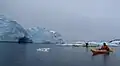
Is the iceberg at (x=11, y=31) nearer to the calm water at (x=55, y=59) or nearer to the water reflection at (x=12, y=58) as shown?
the water reflection at (x=12, y=58)

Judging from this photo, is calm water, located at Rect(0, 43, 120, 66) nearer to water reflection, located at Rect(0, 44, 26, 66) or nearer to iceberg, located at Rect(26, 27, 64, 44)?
water reflection, located at Rect(0, 44, 26, 66)

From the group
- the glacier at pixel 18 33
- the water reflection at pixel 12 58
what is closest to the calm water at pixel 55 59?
the water reflection at pixel 12 58

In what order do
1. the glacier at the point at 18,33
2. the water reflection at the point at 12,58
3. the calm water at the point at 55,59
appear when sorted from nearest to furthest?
the water reflection at the point at 12,58 → the calm water at the point at 55,59 → the glacier at the point at 18,33

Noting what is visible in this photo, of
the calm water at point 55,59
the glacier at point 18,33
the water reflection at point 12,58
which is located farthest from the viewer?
the glacier at point 18,33

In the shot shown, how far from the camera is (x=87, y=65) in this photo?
1035 inches

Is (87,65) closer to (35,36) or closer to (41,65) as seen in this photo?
(41,65)

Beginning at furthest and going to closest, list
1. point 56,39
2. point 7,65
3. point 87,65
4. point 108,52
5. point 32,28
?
point 56,39, point 32,28, point 108,52, point 87,65, point 7,65

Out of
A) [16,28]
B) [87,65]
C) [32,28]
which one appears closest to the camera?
[87,65]

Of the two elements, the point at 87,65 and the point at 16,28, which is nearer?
the point at 87,65

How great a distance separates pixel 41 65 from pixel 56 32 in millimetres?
124312

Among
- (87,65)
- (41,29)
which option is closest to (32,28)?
(41,29)

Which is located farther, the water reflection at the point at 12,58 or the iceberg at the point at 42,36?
the iceberg at the point at 42,36

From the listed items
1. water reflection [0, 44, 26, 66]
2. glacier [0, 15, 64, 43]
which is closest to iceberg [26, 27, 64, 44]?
glacier [0, 15, 64, 43]

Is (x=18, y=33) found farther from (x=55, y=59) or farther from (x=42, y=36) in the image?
(x=55, y=59)
